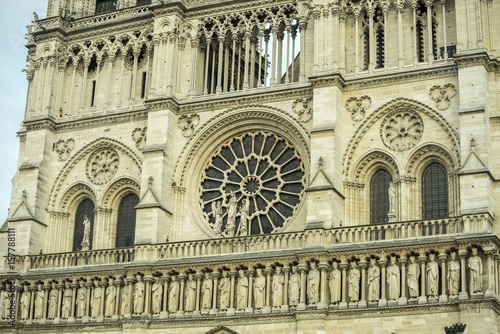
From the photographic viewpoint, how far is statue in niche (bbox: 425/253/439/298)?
28578 millimetres

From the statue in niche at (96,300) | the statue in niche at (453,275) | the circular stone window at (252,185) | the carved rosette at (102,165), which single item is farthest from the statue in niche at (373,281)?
the carved rosette at (102,165)

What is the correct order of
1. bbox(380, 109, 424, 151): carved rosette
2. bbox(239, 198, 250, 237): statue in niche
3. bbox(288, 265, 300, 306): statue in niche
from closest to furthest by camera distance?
bbox(288, 265, 300, 306): statue in niche, bbox(380, 109, 424, 151): carved rosette, bbox(239, 198, 250, 237): statue in niche

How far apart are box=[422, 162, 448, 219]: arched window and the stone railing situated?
1379mm

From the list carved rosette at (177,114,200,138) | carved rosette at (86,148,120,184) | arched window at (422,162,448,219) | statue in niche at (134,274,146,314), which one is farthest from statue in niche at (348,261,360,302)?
carved rosette at (86,148,120,184)

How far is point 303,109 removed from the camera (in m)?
33.6

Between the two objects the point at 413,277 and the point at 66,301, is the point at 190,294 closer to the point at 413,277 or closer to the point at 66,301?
the point at 66,301

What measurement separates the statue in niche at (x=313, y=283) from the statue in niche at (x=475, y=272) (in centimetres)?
471

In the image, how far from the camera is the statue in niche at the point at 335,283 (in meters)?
29.9

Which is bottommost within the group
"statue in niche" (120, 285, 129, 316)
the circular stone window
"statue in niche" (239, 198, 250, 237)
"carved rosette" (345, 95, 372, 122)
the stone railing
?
"statue in niche" (120, 285, 129, 316)

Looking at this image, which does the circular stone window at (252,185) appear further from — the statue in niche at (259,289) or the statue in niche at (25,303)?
the statue in niche at (25,303)

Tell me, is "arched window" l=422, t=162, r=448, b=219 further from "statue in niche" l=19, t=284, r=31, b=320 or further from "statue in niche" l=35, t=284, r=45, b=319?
"statue in niche" l=19, t=284, r=31, b=320

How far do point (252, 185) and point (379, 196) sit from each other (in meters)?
4.70

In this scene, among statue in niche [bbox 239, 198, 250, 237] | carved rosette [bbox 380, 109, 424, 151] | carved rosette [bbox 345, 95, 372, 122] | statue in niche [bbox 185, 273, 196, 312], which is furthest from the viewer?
statue in niche [bbox 239, 198, 250, 237]

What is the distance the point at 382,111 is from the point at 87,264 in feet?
38.4
